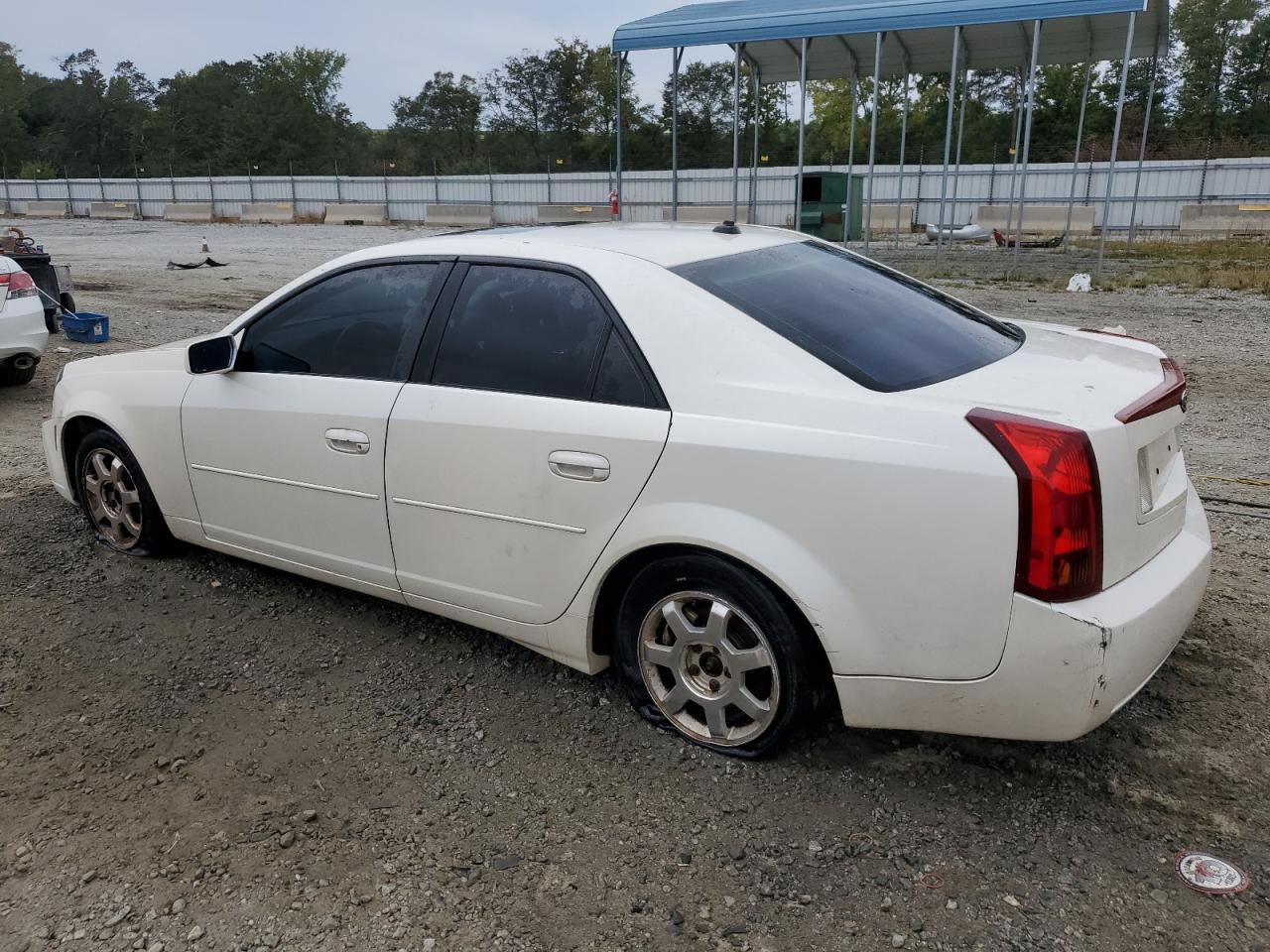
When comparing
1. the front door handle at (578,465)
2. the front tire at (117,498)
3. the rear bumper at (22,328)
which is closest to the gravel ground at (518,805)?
the front tire at (117,498)

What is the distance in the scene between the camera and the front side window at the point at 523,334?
10.6ft

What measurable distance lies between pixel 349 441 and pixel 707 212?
29.1 m

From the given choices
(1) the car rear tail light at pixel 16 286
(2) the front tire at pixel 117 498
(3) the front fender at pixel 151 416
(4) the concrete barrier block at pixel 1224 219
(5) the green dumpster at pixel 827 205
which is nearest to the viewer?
(3) the front fender at pixel 151 416

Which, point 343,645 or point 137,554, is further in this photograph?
point 137,554

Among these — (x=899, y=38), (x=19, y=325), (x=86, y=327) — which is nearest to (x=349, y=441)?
(x=19, y=325)

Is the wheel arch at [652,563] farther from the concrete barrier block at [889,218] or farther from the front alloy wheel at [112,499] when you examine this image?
the concrete barrier block at [889,218]

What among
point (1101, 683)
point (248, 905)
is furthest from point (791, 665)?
point (248, 905)

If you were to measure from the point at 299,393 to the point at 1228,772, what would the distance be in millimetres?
3322

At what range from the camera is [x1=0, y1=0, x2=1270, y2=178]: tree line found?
47.9 metres

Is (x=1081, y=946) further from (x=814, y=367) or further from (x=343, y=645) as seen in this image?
(x=343, y=645)

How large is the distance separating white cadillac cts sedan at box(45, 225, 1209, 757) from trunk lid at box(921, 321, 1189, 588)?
14mm

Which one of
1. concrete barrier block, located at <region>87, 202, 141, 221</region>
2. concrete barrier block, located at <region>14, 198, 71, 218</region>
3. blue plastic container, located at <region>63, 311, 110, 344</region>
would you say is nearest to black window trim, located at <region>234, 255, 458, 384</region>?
blue plastic container, located at <region>63, 311, 110, 344</region>

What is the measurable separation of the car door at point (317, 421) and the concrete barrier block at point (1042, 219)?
1109 inches

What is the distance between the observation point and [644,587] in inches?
122
